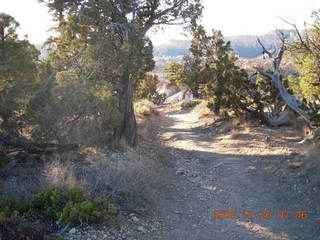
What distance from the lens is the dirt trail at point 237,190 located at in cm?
487

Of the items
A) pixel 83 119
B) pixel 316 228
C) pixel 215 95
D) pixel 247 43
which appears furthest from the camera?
pixel 247 43

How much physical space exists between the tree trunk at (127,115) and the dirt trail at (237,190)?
157 centimetres

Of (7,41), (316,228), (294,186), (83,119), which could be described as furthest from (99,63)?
(316,228)

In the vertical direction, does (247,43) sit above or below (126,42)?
above

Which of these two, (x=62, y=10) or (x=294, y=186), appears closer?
(x=294, y=186)

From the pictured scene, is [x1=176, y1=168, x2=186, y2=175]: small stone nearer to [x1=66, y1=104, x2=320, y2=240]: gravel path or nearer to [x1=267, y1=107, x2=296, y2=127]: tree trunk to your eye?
[x1=66, y1=104, x2=320, y2=240]: gravel path

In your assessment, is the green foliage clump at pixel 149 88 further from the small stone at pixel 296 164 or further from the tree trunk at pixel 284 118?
the small stone at pixel 296 164

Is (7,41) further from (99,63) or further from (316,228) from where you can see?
(316,228)

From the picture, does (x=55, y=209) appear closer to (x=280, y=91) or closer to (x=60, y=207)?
(x=60, y=207)

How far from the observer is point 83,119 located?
760 centimetres

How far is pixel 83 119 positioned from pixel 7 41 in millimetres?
2971

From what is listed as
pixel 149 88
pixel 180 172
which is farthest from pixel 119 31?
pixel 149 88

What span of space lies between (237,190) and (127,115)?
15.4 ft

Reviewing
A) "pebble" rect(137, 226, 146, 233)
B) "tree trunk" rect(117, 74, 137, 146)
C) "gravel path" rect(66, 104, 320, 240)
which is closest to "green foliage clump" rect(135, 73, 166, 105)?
"tree trunk" rect(117, 74, 137, 146)
